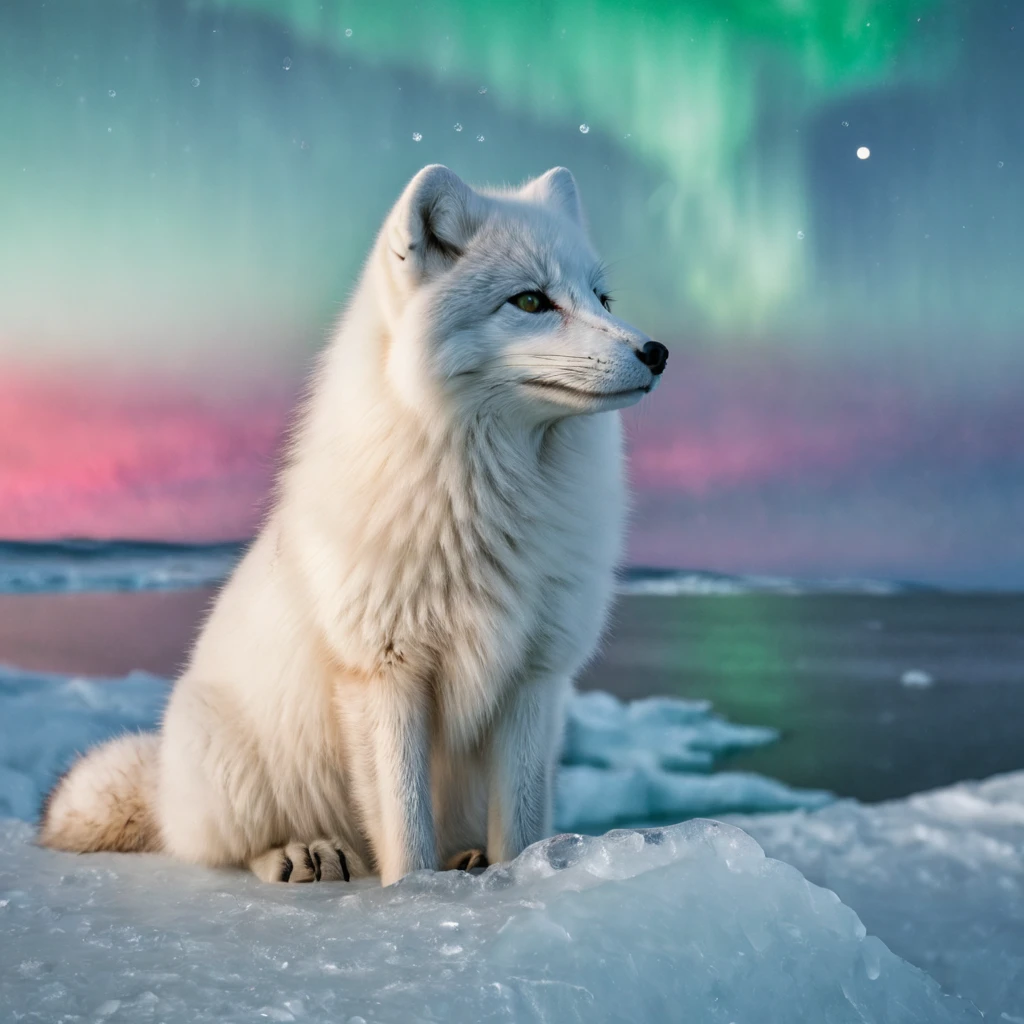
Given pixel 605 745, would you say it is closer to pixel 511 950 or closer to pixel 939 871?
pixel 939 871

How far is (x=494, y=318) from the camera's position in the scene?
2.10 metres

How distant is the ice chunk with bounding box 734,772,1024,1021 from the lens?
2.74m

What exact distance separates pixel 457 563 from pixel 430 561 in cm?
6

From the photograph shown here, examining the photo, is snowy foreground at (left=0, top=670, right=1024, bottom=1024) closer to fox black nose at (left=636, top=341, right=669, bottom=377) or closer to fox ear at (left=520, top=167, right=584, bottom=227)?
fox black nose at (left=636, top=341, right=669, bottom=377)

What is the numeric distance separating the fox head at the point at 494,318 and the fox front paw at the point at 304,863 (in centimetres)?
119

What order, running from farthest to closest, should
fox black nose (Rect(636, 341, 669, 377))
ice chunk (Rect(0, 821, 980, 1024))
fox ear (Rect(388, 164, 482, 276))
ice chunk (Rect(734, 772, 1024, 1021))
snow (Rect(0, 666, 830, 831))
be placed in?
snow (Rect(0, 666, 830, 831)), ice chunk (Rect(734, 772, 1024, 1021)), fox ear (Rect(388, 164, 482, 276)), fox black nose (Rect(636, 341, 669, 377)), ice chunk (Rect(0, 821, 980, 1024))

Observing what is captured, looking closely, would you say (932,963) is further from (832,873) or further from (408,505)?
(408,505)

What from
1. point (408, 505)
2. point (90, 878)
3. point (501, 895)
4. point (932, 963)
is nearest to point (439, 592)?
point (408, 505)

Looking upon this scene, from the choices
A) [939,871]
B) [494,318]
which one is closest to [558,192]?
[494,318]

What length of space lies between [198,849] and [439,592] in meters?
1.01

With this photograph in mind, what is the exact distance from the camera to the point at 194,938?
1941mm

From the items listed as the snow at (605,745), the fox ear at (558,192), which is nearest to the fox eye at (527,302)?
the fox ear at (558,192)

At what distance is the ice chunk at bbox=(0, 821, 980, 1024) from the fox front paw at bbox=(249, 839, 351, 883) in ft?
0.66

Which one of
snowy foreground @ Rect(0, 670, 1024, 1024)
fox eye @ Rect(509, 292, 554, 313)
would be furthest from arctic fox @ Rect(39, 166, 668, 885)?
snowy foreground @ Rect(0, 670, 1024, 1024)
